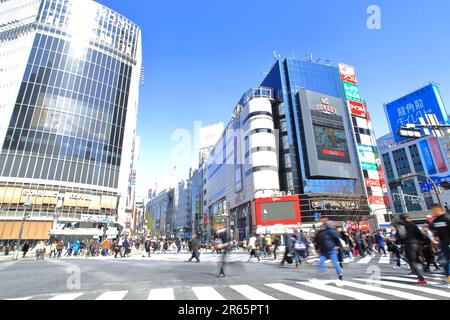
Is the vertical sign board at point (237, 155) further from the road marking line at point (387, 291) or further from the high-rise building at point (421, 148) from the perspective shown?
the road marking line at point (387, 291)

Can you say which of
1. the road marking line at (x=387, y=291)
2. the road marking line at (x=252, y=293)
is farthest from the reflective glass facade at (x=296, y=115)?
the road marking line at (x=252, y=293)

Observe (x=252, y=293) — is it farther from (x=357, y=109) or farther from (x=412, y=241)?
(x=357, y=109)

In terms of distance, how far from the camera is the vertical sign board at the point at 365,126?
59.7 m

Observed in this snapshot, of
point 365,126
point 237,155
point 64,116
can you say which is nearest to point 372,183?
point 365,126

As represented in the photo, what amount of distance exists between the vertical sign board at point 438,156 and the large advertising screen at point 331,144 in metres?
25.6

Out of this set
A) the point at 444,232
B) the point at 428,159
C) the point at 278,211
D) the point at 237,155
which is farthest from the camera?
the point at 237,155

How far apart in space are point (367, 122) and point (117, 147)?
64.9m

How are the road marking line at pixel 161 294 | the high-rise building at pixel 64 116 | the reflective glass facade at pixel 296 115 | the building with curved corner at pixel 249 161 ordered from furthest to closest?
the reflective glass facade at pixel 296 115, the building with curved corner at pixel 249 161, the high-rise building at pixel 64 116, the road marking line at pixel 161 294

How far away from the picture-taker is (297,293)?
545 cm

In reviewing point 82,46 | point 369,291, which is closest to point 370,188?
point 369,291

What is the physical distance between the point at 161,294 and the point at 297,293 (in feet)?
9.87

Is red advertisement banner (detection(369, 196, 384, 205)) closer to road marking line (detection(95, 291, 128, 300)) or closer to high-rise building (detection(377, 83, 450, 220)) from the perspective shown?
high-rise building (detection(377, 83, 450, 220))

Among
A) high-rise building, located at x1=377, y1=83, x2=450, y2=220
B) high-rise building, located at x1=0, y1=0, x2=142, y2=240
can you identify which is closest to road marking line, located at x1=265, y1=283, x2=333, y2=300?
high-rise building, located at x1=0, y1=0, x2=142, y2=240
